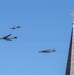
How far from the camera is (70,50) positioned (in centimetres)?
6919

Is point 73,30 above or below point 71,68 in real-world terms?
above

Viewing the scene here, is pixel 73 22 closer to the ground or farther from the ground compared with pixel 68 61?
farther from the ground

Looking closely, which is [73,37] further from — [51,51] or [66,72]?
[51,51]

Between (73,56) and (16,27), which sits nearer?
(16,27)

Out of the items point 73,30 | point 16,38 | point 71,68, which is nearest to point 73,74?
point 71,68

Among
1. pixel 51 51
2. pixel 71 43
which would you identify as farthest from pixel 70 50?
pixel 51 51

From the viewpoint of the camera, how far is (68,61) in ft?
229

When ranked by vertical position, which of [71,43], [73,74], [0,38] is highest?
[71,43]

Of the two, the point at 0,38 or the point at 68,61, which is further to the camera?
the point at 68,61

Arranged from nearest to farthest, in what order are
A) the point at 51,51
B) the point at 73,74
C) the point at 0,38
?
the point at 0,38, the point at 51,51, the point at 73,74

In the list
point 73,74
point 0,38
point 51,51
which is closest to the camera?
point 0,38

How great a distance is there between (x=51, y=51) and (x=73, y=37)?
2062cm

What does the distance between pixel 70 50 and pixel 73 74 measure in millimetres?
3952

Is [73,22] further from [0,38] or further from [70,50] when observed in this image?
[0,38]
